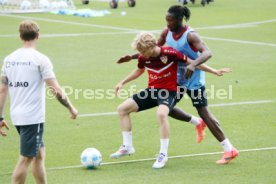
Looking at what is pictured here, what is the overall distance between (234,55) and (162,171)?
11.9m

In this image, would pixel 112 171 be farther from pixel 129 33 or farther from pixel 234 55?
pixel 129 33

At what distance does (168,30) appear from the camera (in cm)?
1138

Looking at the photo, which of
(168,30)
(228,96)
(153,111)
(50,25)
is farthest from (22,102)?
(50,25)

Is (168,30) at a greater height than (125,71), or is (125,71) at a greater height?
(168,30)

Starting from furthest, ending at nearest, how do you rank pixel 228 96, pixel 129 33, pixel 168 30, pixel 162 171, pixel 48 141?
pixel 129 33 < pixel 228 96 < pixel 48 141 < pixel 168 30 < pixel 162 171

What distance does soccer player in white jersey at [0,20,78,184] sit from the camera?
340 inches

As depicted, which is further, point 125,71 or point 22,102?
point 125,71

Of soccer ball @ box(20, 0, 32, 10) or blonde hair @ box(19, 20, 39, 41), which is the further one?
soccer ball @ box(20, 0, 32, 10)

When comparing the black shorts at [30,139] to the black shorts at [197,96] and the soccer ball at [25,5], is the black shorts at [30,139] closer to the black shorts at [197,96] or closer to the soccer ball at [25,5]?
the black shorts at [197,96]

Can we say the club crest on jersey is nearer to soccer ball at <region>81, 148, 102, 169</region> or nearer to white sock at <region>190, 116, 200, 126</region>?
white sock at <region>190, 116, 200, 126</region>

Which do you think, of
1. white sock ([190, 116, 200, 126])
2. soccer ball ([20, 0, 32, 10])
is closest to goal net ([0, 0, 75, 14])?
soccer ball ([20, 0, 32, 10])

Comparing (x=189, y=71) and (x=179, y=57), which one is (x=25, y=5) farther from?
(x=189, y=71)

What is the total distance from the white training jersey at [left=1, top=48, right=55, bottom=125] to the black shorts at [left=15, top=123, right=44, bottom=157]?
0.23 feet

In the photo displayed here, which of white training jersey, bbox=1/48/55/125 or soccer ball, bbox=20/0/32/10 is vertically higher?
white training jersey, bbox=1/48/55/125
